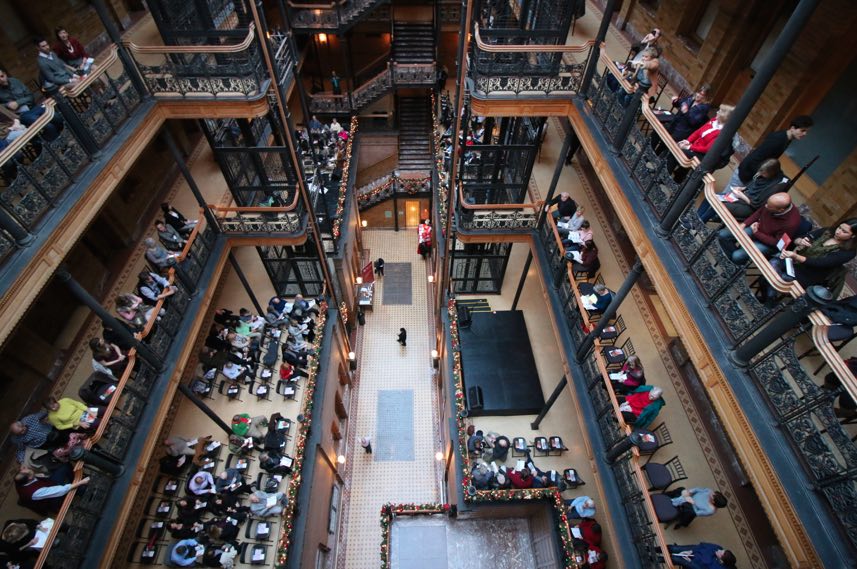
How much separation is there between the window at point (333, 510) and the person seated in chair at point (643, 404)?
810 cm

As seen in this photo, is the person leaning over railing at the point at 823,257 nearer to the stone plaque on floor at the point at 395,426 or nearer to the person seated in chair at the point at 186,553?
the stone plaque on floor at the point at 395,426

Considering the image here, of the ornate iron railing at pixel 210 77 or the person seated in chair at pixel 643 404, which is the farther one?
the ornate iron railing at pixel 210 77

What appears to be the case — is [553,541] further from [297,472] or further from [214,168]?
[214,168]

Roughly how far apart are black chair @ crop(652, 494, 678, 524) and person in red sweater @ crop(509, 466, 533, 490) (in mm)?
2700

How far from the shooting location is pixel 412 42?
808 inches

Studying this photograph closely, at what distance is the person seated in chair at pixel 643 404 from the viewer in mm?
8105

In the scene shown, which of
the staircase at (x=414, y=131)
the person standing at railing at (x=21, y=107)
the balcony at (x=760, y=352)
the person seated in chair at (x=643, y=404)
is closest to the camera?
the balcony at (x=760, y=352)

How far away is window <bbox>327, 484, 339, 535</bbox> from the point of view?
11102 mm

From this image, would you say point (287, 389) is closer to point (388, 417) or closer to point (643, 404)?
point (388, 417)

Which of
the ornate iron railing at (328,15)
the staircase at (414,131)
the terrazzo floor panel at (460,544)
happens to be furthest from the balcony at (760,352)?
the staircase at (414,131)

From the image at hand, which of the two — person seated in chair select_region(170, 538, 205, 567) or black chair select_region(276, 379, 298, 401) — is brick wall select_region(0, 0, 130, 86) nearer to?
black chair select_region(276, 379, 298, 401)

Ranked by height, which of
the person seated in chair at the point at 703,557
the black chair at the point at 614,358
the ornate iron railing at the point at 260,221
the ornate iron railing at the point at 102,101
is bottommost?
the person seated in chair at the point at 703,557

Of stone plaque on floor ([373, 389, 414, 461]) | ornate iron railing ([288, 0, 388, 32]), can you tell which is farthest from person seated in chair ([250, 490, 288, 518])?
ornate iron railing ([288, 0, 388, 32])

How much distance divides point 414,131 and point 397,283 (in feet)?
28.1
